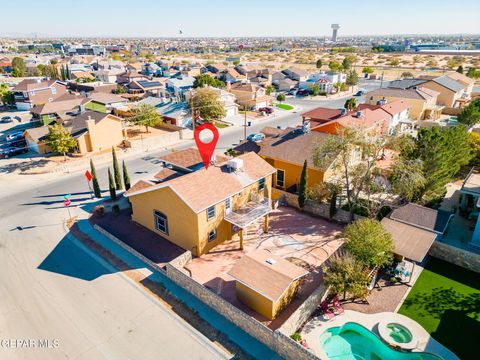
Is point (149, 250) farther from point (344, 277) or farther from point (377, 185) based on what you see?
point (377, 185)

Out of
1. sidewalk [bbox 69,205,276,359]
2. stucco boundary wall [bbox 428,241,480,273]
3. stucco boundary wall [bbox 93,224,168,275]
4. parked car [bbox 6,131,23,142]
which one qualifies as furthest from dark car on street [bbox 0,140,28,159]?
stucco boundary wall [bbox 428,241,480,273]

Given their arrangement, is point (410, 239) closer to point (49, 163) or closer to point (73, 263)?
point (73, 263)

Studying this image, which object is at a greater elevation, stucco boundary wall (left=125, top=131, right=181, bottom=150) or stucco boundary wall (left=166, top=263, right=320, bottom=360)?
stucco boundary wall (left=125, top=131, right=181, bottom=150)

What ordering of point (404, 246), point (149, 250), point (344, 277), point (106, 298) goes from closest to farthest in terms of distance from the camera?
point (344, 277)
point (106, 298)
point (404, 246)
point (149, 250)

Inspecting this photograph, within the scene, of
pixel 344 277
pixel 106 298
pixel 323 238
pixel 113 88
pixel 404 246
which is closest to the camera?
pixel 344 277

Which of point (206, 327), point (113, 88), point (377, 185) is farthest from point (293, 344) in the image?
point (113, 88)

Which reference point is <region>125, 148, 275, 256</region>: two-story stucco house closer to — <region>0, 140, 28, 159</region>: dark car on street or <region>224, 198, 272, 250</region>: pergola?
<region>224, 198, 272, 250</region>: pergola
